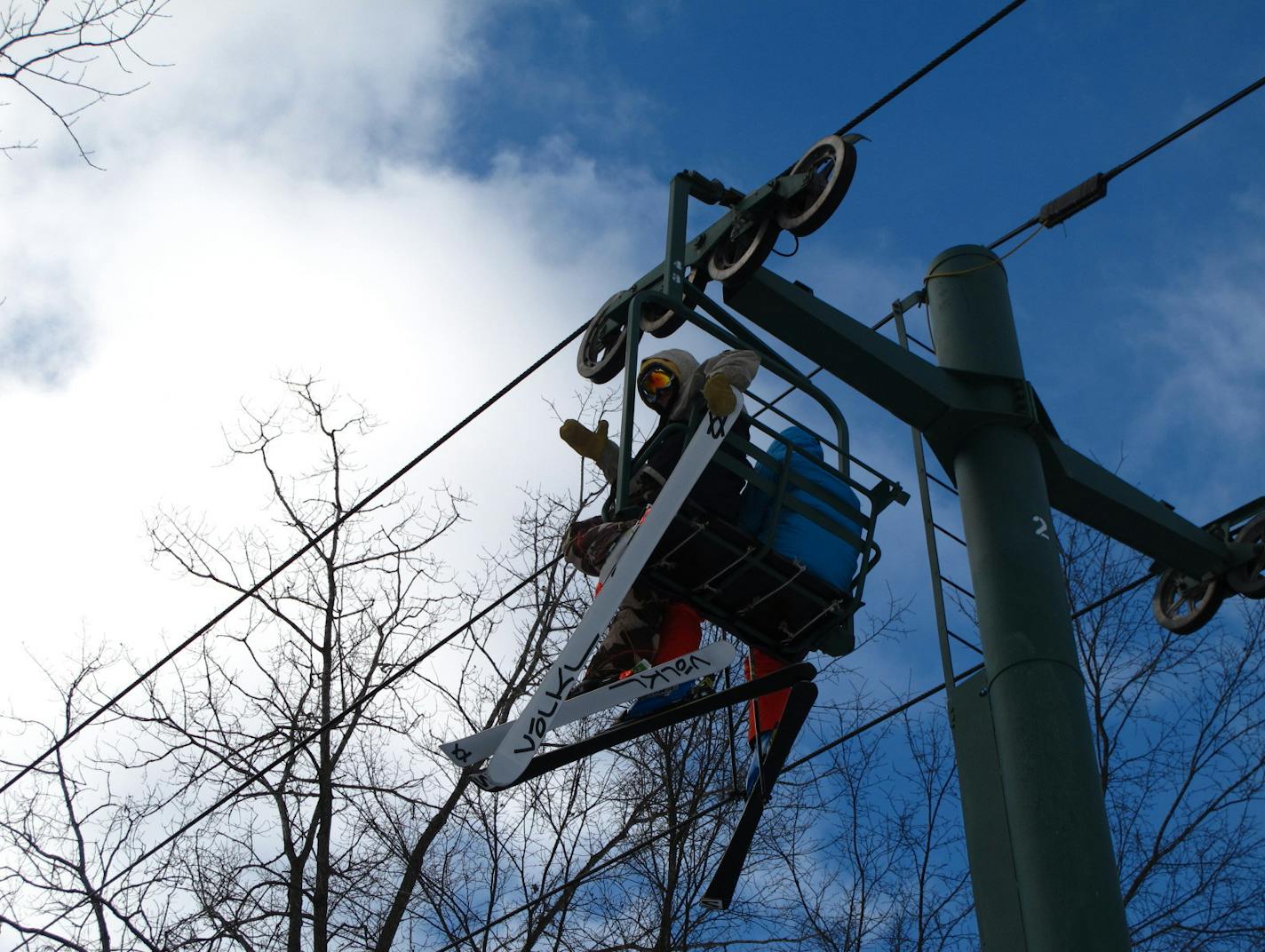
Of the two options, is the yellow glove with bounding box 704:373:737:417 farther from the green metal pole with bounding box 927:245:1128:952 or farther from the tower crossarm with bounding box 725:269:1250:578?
the green metal pole with bounding box 927:245:1128:952

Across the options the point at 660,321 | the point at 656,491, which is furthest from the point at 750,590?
the point at 660,321

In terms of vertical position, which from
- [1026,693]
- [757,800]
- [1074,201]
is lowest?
[1026,693]

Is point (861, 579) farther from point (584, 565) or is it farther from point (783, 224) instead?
point (783, 224)

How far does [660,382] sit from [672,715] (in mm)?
1450

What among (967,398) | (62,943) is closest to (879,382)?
(967,398)

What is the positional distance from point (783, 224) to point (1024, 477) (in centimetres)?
119

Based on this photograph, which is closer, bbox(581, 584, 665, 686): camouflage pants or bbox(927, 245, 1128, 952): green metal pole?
bbox(927, 245, 1128, 952): green metal pole

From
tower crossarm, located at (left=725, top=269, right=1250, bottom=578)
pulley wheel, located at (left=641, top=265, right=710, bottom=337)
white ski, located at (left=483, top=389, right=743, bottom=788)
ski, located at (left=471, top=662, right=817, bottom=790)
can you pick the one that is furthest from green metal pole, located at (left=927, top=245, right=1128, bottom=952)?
pulley wheel, located at (left=641, top=265, right=710, bottom=337)

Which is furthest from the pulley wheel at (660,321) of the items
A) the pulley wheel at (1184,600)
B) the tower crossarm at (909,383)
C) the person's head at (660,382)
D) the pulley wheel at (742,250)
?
the pulley wheel at (1184,600)

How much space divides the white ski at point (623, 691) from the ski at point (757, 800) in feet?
1.35

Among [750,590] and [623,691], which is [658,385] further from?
[623,691]

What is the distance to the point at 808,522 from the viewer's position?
17.4 feet

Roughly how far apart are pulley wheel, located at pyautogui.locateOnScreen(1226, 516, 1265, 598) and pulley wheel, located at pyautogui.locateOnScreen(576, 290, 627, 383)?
8.36ft

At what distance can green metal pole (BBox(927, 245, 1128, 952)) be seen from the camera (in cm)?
352
